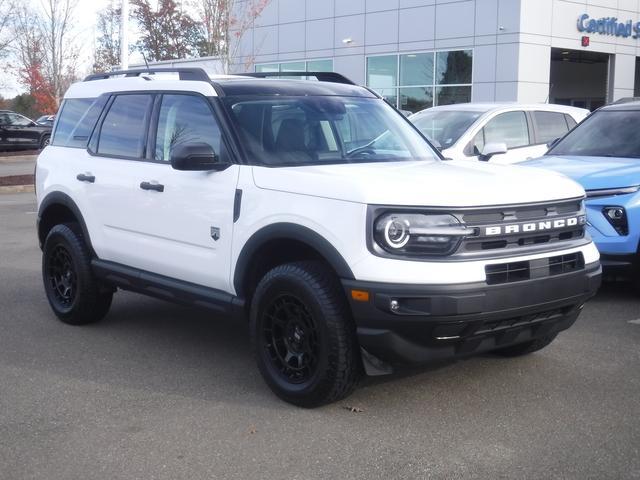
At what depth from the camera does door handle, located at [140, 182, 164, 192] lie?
5.58m

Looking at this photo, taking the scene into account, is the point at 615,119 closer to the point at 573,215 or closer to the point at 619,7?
the point at 573,215

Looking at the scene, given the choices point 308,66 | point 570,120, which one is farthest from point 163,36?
point 570,120

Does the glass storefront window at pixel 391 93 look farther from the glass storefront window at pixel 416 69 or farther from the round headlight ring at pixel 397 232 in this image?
the round headlight ring at pixel 397 232

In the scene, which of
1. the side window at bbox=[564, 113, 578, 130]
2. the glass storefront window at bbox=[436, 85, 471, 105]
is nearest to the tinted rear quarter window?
the side window at bbox=[564, 113, 578, 130]

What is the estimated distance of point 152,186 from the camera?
564 centimetres

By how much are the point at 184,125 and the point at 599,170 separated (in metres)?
3.86

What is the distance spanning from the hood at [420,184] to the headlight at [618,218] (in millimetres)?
2276

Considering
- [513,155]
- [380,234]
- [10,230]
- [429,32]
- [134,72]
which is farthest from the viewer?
[429,32]

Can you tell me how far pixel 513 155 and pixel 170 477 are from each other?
7520 millimetres

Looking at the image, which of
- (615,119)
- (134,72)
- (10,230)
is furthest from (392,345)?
(10,230)

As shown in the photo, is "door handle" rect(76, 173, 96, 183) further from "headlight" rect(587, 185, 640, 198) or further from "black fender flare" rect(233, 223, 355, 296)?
"headlight" rect(587, 185, 640, 198)

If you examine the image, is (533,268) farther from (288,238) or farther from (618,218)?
(618,218)

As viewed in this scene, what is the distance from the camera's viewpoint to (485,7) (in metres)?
27.3

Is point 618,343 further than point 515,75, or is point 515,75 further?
point 515,75
